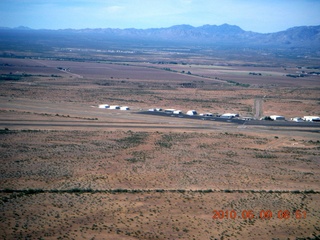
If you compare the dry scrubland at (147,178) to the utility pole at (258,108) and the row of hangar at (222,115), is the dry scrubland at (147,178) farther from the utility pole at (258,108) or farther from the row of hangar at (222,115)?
the row of hangar at (222,115)

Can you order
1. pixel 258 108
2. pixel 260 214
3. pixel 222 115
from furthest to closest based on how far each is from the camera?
pixel 258 108 → pixel 222 115 → pixel 260 214

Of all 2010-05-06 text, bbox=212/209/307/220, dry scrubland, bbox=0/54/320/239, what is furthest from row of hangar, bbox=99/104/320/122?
2010-05-06 text, bbox=212/209/307/220

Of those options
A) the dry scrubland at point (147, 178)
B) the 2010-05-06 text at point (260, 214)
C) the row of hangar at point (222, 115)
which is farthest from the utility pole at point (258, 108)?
the 2010-05-06 text at point (260, 214)

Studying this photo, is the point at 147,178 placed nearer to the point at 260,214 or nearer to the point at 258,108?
the point at 260,214

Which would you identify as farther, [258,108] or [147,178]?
[258,108]

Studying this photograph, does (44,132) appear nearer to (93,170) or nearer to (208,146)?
(93,170)

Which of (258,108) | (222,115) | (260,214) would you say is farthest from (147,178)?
(258,108)

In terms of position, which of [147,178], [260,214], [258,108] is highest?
[258,108]

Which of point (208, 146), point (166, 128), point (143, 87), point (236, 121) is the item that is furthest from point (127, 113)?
point (143, 87)
